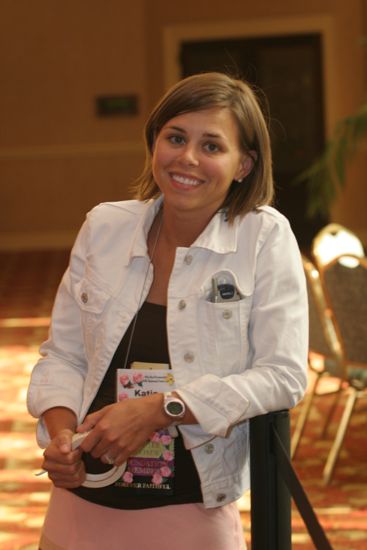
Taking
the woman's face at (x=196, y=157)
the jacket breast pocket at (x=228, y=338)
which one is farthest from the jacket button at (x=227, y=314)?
the woman's face at (x=196, y=157)

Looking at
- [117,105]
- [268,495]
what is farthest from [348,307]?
[117,105]

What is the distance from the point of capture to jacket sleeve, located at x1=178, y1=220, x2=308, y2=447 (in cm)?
187

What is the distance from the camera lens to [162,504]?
195cm

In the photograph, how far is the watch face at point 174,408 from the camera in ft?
6.13

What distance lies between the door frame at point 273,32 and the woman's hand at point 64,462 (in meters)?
12.7

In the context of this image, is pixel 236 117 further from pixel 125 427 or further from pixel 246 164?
pixel 125 427

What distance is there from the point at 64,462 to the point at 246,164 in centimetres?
67

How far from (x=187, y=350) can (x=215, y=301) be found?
10 centimetres

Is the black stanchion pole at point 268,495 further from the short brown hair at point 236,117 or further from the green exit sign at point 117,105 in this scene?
the green exit sign at point 117,105

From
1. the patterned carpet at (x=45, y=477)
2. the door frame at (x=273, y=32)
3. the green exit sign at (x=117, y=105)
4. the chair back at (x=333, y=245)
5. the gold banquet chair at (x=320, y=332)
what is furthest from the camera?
the green exit sign at (x=117, y=105)

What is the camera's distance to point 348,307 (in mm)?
4797

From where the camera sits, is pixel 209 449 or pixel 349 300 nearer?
pixel 209 449

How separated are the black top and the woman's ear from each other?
310mm

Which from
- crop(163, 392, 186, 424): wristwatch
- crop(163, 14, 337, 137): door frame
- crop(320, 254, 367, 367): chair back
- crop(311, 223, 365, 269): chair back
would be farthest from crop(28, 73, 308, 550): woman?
crop(163, 14, 337, 137): door frame
